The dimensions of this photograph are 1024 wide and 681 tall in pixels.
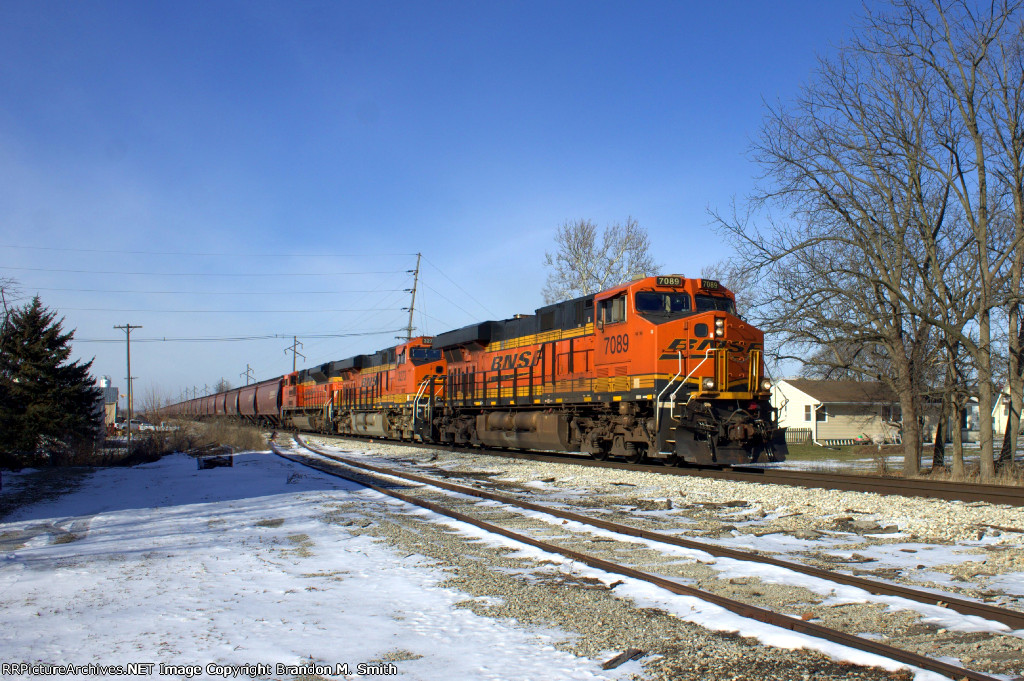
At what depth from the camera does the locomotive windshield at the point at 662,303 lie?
50.8 feet

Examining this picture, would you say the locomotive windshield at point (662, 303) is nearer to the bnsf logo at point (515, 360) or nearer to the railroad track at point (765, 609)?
the bnsf logo at point (515, 360)

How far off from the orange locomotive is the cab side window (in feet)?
0.08

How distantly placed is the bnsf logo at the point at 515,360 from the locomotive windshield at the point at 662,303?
15.5 ft

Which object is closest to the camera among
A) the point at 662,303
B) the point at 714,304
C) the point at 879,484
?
the point at 879,484

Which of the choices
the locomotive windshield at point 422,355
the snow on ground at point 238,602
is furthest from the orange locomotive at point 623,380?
the snow on ground at point 238,602

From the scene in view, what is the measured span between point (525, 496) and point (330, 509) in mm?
3162

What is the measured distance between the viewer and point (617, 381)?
1602 cm

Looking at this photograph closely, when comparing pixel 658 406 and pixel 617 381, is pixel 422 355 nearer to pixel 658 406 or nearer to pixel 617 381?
pixel 617 381

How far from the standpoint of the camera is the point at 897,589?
5477 mm

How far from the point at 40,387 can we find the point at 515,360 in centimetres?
1465

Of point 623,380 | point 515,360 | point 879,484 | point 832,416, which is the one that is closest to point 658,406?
point 623,380

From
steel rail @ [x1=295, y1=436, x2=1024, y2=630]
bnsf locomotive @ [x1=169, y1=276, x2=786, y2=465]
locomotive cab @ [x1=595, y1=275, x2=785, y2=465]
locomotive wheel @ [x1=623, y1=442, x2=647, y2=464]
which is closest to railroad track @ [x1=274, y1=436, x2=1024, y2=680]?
steel rail @ [x1=295, y1=436, x2=1024, y2=630]

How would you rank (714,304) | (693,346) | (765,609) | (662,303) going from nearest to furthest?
1. (765,609)
2. (693,346)
3. (662,303)
4. (714,304)

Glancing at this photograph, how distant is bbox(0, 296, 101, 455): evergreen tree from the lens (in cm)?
2066
